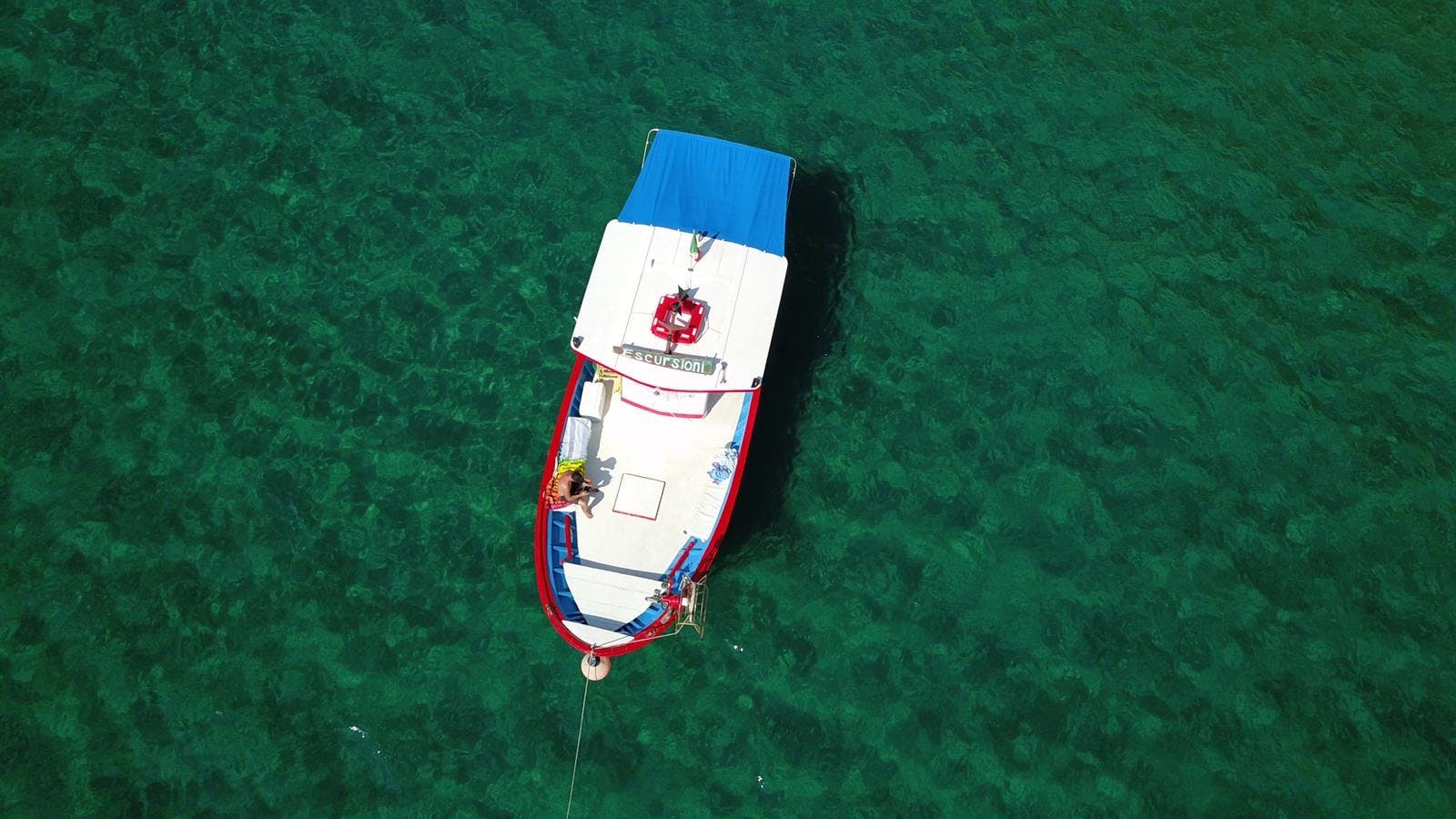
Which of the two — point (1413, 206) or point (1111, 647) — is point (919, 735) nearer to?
point (1111, 647)

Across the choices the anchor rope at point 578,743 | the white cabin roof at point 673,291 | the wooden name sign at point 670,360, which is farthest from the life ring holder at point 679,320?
the anchor rope at point 578,743

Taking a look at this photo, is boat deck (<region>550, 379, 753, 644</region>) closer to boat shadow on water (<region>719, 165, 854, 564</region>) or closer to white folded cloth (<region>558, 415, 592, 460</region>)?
white folded cloth (<region>558, 415, 592, 460</region>)

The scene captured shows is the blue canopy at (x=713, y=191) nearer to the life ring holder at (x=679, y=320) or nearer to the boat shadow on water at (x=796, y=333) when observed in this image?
the life ring holder at (x=679, y=320)

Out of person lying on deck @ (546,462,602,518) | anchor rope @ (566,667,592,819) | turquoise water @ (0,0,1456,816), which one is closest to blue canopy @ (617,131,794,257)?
turquoise water @ (0,0,1456,816)

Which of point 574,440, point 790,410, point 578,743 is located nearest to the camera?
point 578,743

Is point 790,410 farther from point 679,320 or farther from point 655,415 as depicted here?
point 679,320

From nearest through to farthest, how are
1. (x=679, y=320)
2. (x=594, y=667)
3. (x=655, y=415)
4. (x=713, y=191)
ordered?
(x=594, y=667), (x=679, y=320), (x=655, y=415), (x=713, y=191)

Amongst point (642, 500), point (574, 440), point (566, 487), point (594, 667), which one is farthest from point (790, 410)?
point (594, 667)
